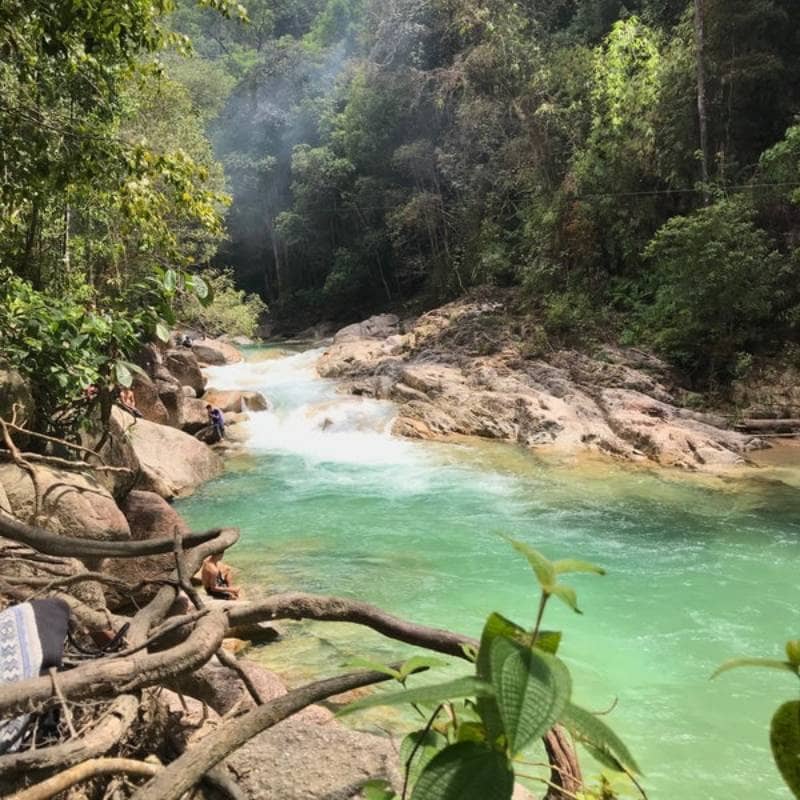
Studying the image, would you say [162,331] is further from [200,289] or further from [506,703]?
[506,703]

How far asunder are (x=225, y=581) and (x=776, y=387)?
10.3 m

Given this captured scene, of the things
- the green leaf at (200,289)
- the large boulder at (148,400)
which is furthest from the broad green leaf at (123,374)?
the large boulder at (148,400)

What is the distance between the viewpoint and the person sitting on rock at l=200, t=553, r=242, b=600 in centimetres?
515

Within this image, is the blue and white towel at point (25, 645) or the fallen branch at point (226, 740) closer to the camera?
the fallen branch at point (226, 740)

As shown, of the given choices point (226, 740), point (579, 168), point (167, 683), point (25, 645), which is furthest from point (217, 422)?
point (226, 740)

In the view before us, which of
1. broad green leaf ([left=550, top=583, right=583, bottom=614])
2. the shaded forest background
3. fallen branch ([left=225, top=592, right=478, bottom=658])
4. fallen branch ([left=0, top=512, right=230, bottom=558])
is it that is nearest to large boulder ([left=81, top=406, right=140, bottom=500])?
the shaded forest background

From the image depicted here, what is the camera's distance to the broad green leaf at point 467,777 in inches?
27.7

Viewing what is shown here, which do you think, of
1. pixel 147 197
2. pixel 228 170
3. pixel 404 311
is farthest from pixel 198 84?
pixel 147 197

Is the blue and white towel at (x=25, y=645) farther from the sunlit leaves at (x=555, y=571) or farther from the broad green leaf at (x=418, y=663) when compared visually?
the sunlit leaves at (x=555, y=571)

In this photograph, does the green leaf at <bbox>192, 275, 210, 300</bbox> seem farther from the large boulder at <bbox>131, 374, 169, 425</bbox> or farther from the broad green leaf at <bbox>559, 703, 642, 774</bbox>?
the large boulder at <bbox>131, 374, 169, 425</bbox>

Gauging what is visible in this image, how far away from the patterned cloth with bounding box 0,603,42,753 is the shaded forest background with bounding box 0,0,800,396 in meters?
1.99

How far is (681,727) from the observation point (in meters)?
3.82

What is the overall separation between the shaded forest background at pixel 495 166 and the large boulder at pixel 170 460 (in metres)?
2.25

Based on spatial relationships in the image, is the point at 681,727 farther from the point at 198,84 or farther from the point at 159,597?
the point at 198,84
